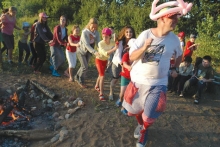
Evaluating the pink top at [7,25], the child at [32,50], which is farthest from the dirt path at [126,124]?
the pink top at [7,25]

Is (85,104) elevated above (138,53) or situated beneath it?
situated beneath

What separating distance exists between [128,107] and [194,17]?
1987 cm

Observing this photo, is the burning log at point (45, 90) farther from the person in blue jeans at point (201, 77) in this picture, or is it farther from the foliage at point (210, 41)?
the foliage at point (210, 41)

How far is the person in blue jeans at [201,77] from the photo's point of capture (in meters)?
6.07

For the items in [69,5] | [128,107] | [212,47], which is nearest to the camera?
[128,107]

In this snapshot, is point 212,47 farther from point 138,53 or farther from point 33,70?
point 138,53

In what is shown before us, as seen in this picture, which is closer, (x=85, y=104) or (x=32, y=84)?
(x=85, y=104)

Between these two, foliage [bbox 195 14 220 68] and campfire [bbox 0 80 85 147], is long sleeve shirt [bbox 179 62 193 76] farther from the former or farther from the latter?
foliage [bbox 195 14 220 68]

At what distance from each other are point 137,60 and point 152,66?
256 mm

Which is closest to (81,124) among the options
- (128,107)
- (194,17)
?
(128,107)

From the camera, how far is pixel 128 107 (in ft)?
11.6

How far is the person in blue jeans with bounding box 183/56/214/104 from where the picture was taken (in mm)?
6074

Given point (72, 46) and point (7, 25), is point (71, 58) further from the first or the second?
point (7, 25)

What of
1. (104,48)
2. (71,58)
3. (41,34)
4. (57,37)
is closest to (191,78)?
(104,48)
